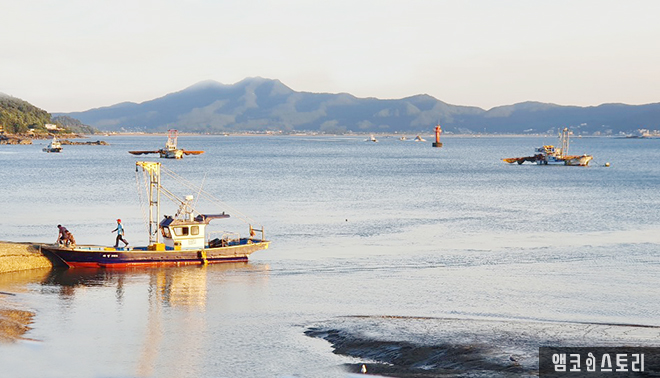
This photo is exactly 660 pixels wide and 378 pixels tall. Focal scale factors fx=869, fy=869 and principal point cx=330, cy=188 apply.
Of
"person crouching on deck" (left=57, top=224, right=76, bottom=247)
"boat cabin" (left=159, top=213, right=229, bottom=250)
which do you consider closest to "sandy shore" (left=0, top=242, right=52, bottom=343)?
"person crouching on deck" (left=57, top=224, right=76, bottom=247)

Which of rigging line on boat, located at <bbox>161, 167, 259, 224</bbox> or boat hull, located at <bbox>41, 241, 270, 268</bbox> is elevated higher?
boat hull, located at <bbox>41, 241, 270, 268</bbox>

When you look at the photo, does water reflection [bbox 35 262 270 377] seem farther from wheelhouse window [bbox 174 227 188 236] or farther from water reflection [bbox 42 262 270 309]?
wheelhouse window [bbox 174 227 188 236]

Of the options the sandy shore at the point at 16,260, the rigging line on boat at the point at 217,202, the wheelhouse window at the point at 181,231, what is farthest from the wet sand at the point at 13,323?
the rigging line on boat at the point at 217,202

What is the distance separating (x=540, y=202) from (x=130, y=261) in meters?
48.8

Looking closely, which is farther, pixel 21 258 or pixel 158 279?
pixel 21 258

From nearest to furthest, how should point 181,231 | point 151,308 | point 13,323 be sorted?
point 13,323 < point 151,308 < point 181,231

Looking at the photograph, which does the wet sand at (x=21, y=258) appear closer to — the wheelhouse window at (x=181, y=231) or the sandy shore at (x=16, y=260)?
the sandy shore at (x=16, y=260)

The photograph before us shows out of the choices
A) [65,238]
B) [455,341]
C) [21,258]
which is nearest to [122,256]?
[65,238]

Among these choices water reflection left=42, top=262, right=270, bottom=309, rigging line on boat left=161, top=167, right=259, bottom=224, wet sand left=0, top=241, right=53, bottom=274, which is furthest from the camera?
rigging line on boat left=161, top=167, right=259, bottom=224

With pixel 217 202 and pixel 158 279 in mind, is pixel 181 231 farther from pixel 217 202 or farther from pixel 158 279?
pixel 217 202

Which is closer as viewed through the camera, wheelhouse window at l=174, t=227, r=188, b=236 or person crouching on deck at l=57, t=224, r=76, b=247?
person crouching on deck at l=57, t=224, r=76, b=247

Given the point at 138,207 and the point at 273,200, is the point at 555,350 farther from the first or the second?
the point at 273,200

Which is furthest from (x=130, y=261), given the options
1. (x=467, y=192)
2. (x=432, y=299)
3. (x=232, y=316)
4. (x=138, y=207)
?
(x=467, y=192)

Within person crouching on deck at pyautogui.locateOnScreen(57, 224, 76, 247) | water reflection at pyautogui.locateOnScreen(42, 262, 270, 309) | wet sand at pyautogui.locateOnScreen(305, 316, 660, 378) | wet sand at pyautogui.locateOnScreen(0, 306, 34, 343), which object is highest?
person crouching on deck at pyautogui.locateOnScreen(57, 224, 76, 247)
